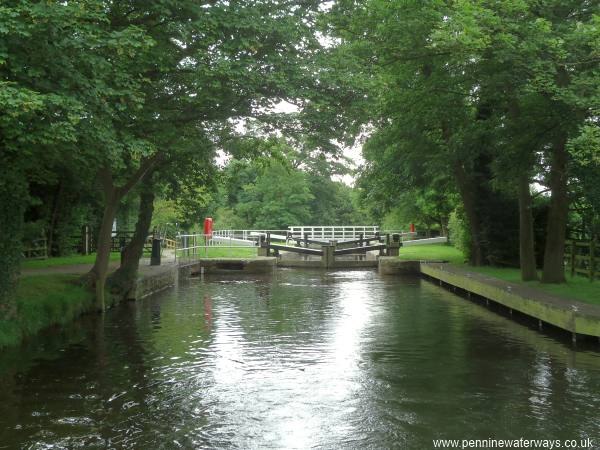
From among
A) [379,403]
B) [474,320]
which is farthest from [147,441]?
[474,320]

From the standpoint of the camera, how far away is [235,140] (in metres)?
17.1

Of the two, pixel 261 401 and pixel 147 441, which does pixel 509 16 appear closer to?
pixel 261 401

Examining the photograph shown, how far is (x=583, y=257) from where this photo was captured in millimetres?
17422

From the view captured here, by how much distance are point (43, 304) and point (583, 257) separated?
14.2 metres

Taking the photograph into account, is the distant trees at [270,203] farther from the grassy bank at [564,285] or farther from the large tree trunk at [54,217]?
the grassy bank at [564,285]

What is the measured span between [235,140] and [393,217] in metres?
28.2

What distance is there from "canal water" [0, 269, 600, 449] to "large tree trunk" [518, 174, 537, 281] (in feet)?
10.2

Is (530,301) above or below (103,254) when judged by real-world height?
below

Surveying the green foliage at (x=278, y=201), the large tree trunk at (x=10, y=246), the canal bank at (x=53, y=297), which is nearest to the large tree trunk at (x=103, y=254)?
the canal bank at (x=53, y=297)

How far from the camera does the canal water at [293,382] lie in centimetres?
671

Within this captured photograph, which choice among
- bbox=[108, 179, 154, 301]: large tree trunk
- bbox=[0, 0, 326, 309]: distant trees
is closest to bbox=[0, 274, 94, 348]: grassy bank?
bbox=[0, 0, 326, 309]: distant trees

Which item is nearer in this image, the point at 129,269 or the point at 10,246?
the point at 10,246

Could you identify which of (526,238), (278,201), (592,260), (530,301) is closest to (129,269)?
(530,301)

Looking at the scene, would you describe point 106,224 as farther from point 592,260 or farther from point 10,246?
point 592,260
